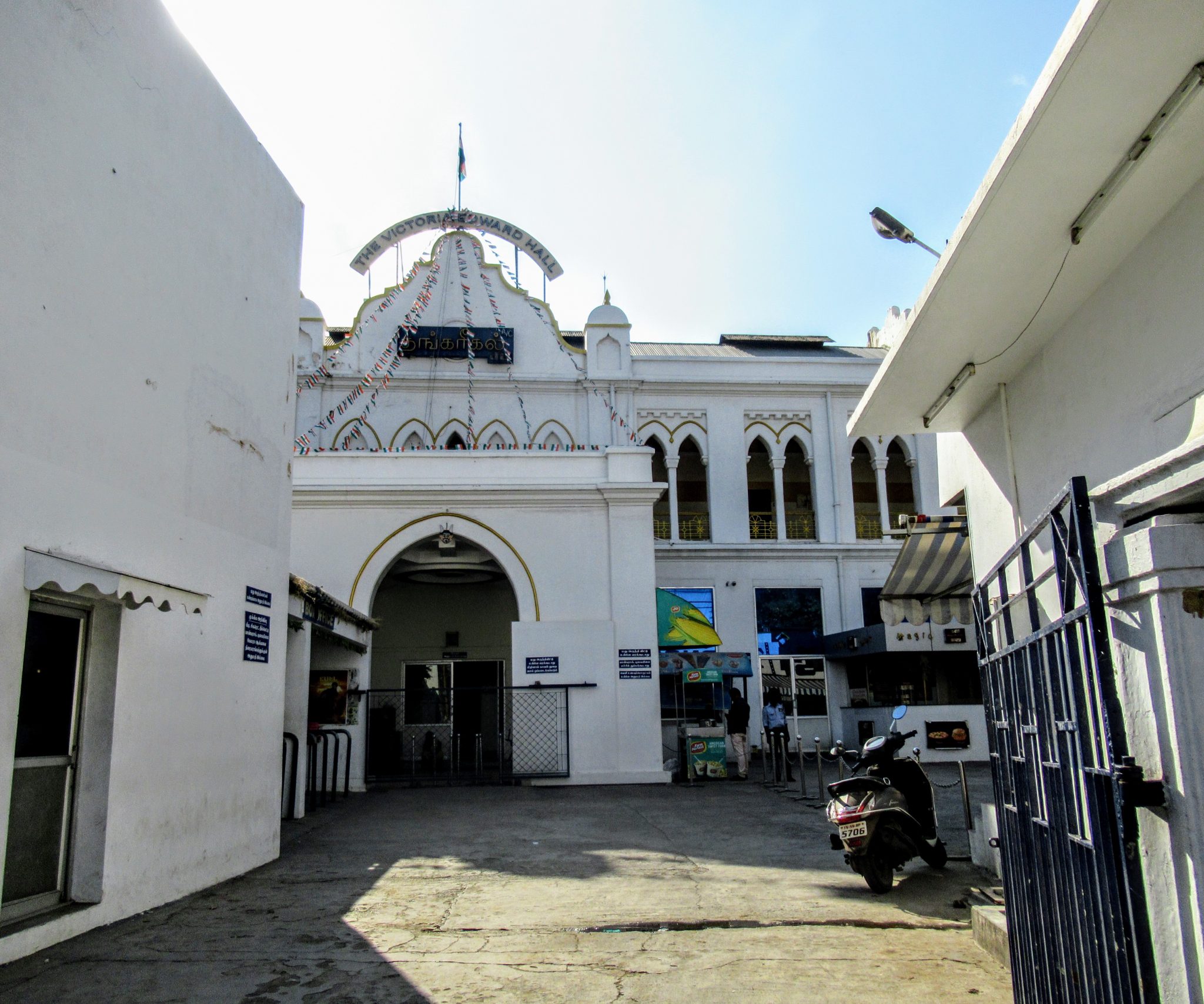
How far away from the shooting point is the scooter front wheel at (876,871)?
6.75 meters

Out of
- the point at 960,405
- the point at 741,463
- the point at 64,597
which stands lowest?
the point at 64,597

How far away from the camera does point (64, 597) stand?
5867mm

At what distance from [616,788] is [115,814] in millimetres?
9550

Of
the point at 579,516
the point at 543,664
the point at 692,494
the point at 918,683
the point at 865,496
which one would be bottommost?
the point at 918,683

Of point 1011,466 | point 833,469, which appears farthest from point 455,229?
point 1011,466

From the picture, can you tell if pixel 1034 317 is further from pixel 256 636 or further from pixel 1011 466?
pixel 256 636

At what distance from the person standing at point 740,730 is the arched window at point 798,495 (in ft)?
24.2

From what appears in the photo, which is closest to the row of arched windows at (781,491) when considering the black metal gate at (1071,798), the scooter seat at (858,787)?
the scooter seat at (858,787)

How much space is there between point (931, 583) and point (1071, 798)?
829 cm

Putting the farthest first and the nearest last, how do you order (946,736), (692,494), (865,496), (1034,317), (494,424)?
(865,496)
(692,494)
(494,424)
(946,736)
(1034,317)

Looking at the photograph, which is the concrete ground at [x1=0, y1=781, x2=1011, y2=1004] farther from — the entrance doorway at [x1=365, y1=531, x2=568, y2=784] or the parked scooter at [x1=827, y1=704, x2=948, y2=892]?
the entrance doorway at [x1=365, y1=531, x2=568, y2=784]

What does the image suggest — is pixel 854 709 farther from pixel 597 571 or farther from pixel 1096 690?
pixel 1096 690

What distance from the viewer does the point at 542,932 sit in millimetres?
5812

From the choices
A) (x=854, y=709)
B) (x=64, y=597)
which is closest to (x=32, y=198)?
(x=64, y=597)
